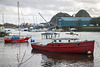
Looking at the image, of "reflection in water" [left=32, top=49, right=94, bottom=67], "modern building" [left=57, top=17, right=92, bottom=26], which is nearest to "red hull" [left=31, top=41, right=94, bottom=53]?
"reflection in water" [left=32, top=49, right=94, bottom=67]

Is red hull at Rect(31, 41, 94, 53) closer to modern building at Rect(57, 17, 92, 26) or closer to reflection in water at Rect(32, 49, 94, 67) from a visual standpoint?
reflection in water at Rect(32, 49, 94, 67)

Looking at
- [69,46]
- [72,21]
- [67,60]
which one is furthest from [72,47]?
[72,21]

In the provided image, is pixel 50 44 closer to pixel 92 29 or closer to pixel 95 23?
pixel 92 29

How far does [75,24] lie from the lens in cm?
14762

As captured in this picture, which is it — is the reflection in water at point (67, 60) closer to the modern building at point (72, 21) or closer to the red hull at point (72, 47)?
the red hull at point (72, 47)

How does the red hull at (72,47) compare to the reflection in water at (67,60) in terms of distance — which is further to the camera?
the red hull at (72,47)

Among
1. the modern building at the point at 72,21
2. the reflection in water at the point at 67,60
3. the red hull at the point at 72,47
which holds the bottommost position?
the reflection in water at the point at 67,60

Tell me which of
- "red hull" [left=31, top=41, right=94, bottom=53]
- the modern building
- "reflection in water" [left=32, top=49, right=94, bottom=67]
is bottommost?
"reflection in water" [left=32, top=49, right=94, bottom=67]

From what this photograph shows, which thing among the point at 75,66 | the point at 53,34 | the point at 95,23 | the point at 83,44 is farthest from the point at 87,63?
the point at 95,23

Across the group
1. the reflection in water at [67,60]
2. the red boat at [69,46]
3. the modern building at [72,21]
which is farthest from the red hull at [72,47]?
the modern building at [72,21]

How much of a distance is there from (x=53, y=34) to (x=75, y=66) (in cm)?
Result: 1200

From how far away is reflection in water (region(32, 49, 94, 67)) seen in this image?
23672 mm

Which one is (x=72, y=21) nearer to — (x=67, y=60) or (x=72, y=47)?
(x=72, y=47)

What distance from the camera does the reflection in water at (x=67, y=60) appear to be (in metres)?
23.7
